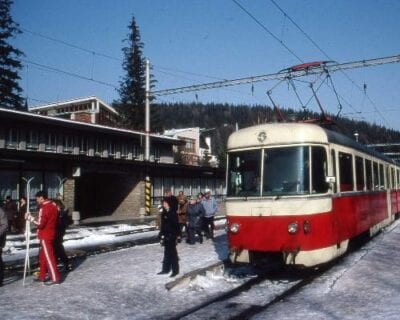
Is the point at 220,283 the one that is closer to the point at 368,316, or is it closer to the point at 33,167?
the point at 368,316

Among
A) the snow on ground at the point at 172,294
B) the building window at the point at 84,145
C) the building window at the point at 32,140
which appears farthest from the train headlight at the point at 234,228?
the building window at the point at 84,145

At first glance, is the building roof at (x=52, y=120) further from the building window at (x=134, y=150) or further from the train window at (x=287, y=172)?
the train window at (x=287, y=172)

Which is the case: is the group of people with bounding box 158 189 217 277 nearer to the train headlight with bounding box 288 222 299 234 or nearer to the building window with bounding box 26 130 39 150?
the train headlight with bounding box 288 222 299 234

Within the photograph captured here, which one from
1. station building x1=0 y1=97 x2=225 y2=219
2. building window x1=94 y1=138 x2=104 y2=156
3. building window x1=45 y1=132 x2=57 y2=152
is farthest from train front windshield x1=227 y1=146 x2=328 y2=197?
building window x1=94 y1=138 x2=104 y2=156

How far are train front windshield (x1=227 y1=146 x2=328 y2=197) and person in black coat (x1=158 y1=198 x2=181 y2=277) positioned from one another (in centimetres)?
148

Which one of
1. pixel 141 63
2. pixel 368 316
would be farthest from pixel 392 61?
pixel 141 63

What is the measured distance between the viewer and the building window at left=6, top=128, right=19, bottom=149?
1094 inches

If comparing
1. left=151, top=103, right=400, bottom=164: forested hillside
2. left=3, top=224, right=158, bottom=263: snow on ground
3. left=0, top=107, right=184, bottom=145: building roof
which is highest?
left=151, top=103, right=400, bottom=164: forested hillside

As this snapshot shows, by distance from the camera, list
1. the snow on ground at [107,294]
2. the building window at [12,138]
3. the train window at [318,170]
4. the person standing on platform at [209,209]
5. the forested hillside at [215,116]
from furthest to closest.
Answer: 1. the forested hillside at [215,116]
2. the building window at [12,138]
3. the person standing on platform at [209,209]
4. the train window at [318,170]
5. the snow on ground at [107,294]

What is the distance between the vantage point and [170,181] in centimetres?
3416

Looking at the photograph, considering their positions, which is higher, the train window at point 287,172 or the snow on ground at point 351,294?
the train window at point 287,172

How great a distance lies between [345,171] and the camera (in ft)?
35.3

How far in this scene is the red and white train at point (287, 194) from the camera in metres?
8.85

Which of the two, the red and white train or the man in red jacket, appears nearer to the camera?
the red and white train
